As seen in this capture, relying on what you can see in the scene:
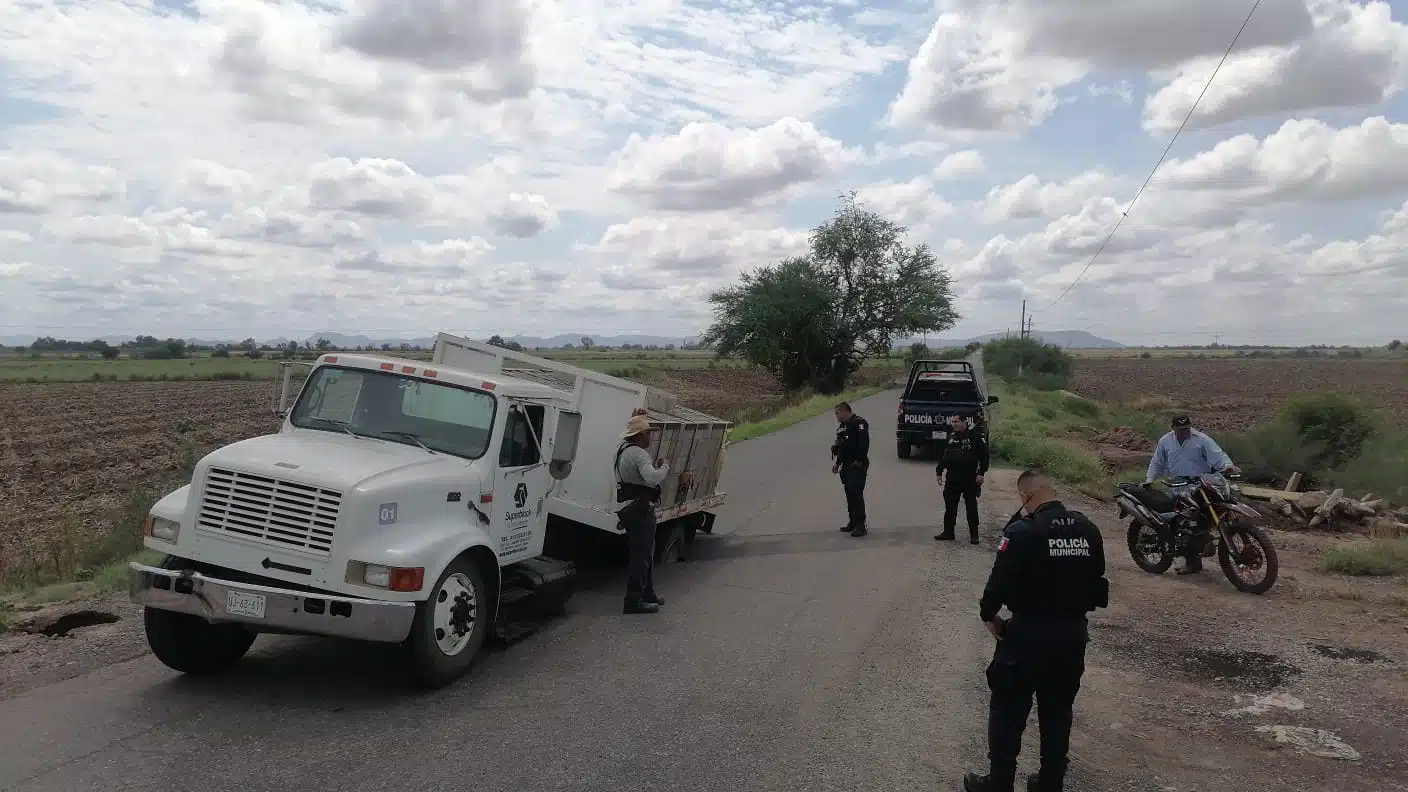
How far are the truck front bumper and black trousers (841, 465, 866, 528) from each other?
308 inches

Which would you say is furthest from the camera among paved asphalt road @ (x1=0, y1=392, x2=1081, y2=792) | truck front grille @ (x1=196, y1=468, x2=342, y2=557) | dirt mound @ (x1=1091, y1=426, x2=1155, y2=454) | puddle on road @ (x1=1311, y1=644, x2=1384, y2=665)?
dirt mound @ (x1=1091, y1=426, x2=1155, y2=454)

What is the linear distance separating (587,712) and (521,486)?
2112 millimetres

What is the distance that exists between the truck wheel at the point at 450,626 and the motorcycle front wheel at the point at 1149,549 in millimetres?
7489

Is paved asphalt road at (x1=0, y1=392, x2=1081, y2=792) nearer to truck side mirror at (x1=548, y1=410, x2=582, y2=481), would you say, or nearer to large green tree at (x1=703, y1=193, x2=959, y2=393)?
truck side mirror at (x1=548, y1=410, x2=582, y2=481)

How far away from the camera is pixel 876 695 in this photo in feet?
21.4

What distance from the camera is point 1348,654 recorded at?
7812mm

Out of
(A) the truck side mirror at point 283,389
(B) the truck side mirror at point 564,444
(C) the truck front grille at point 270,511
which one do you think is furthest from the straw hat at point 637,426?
(C) the truck front grille at point 270,511

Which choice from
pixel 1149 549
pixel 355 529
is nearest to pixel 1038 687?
pixel 355 529

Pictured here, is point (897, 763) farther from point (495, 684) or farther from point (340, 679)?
point (340, 679)

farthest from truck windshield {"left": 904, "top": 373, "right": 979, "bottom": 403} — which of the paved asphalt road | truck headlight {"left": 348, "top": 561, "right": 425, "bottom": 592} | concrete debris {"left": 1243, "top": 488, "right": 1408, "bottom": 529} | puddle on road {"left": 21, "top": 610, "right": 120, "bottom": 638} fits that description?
truck headlight {"left": 348, "top": 561, "right": 425, "bottom": 592}

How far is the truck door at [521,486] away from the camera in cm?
730

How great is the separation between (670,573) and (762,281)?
48397 mm

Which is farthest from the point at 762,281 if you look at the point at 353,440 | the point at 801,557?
the point at 353,440

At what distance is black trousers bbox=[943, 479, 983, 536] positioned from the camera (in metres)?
12.4
